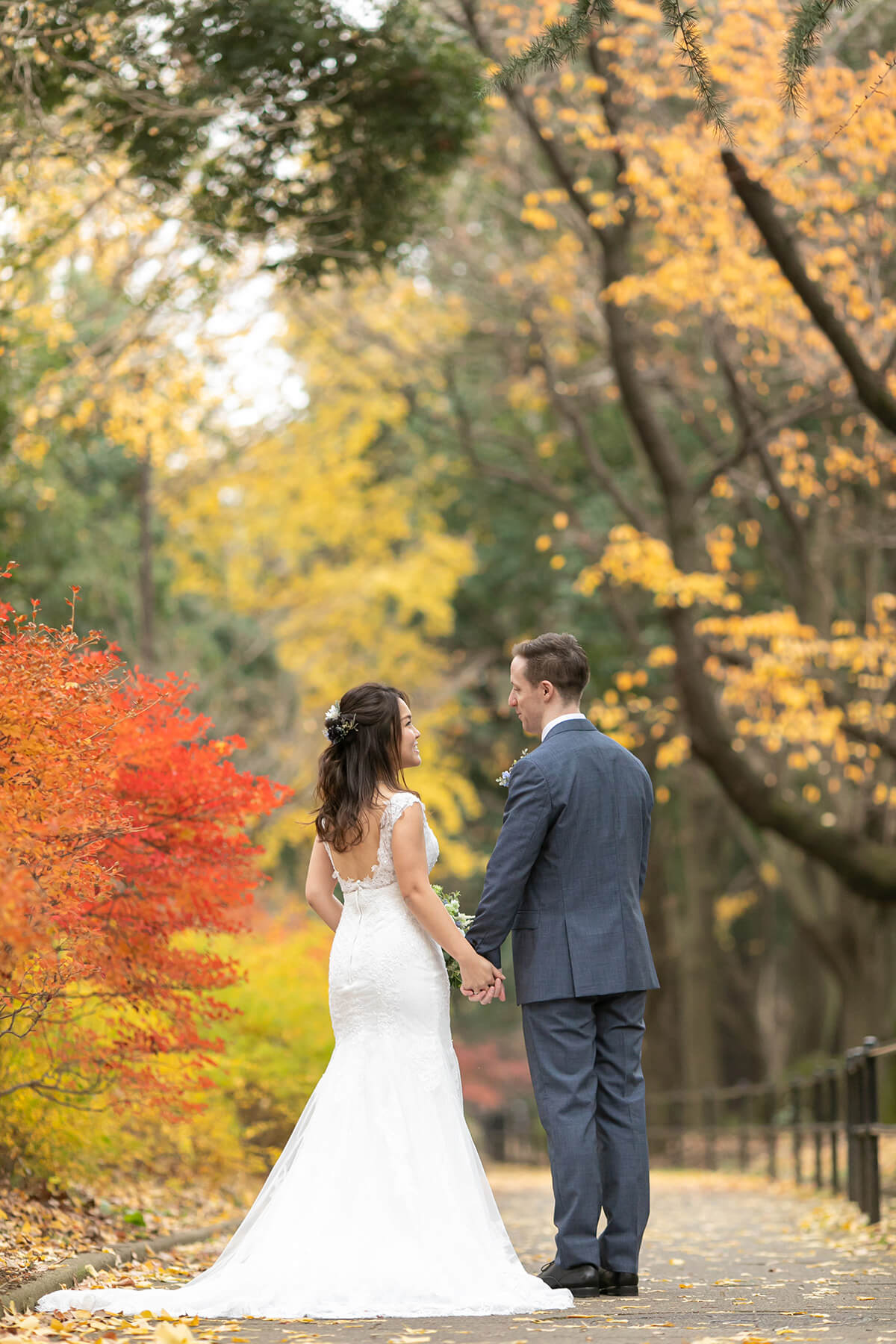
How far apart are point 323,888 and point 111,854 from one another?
125 centimetres

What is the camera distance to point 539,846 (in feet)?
19.9

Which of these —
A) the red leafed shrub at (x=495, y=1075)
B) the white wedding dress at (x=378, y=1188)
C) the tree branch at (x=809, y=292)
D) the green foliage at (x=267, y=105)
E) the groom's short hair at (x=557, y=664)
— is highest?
the green foliage at (x=267, y=105)

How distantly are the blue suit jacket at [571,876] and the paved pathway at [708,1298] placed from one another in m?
1.15

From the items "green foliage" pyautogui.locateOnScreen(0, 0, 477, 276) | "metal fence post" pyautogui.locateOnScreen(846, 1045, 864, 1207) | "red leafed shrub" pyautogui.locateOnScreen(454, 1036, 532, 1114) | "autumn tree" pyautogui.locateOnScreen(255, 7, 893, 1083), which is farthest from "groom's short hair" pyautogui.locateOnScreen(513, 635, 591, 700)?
"red leafed shrub" pyautogui.locateOnScreen(454, 1036, 532, 1114)

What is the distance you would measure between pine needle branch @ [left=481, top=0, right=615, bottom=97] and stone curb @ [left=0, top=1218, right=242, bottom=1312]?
5.32 meters

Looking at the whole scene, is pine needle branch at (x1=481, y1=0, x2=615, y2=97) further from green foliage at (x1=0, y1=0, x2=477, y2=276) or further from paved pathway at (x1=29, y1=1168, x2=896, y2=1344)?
paved pathway at (x1=29, y1=1168, x2=896, y2=1344)

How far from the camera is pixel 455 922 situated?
248 inches

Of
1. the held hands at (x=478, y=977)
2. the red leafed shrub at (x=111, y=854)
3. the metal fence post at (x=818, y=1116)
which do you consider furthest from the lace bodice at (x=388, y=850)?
the metal fence post at (x=818, y=1116)

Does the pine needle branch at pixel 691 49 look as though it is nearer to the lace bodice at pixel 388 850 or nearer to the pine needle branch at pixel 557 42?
the pine needle branch at pixel 557 42

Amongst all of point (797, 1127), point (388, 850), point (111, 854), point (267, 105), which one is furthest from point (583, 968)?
point (797, 1127)

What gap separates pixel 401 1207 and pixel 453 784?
19354 millimetres

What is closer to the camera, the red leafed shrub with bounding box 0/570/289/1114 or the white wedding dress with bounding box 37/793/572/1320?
the white wedding dress with bounding box 37/793/572/1320

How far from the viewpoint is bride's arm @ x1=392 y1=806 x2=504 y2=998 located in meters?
5.98

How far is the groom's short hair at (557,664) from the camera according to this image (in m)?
6.30
